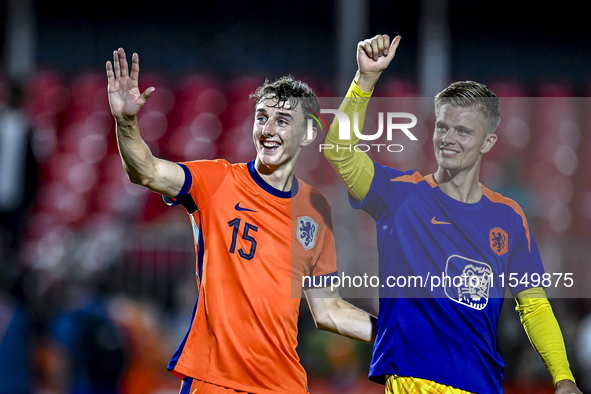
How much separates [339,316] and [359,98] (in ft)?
3.39

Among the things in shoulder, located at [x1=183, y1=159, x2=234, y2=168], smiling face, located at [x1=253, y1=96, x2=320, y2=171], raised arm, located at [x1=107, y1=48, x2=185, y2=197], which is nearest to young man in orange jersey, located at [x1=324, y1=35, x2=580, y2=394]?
smiling face, located at [x1=253, y1=96, x2=320, y2=171]

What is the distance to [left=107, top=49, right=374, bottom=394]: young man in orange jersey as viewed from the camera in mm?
2825

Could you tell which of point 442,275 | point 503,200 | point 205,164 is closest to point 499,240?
point 503,200

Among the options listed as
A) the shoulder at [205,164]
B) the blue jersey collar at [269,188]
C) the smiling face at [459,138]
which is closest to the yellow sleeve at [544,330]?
the smiling face at [459,138]

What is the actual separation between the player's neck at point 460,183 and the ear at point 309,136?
1.98ft

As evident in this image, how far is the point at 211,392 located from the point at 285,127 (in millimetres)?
1214

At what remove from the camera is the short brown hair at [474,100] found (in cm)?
297

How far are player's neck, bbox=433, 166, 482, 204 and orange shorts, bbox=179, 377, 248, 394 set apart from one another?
1283 mm

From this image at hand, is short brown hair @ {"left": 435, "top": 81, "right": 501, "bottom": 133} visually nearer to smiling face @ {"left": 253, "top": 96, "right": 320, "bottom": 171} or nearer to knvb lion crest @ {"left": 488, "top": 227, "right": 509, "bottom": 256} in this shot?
knvb lion crest @ {"left": 488, "top": 227, "right": 509, "bottom": 256}

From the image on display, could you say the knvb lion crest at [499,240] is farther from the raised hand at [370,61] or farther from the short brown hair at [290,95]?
the short brown hair at [290,95]

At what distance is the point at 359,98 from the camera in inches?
111

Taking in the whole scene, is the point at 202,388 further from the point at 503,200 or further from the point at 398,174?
the point at 503,200

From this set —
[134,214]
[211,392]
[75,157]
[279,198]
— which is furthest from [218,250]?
[75,157]

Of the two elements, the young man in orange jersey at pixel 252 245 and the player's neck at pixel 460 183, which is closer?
the young man in orange jersey at pixel 252 245
